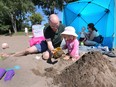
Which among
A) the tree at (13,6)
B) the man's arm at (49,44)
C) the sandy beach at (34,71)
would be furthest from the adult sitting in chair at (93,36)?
the tree at (13,6)

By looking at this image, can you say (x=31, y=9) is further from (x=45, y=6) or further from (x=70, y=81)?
(x=70, y=81)

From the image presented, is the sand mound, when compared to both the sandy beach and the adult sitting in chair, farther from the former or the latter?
the adult sitting in chair

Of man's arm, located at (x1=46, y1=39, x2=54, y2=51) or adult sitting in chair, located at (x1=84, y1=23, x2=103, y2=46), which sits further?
adult sitting in chair, located at (x1=84, y1=23, x2=103, y2=46)

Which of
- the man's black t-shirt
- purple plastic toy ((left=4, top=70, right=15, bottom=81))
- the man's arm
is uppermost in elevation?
the man's black t-shirt

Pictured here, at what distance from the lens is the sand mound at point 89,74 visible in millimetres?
3113

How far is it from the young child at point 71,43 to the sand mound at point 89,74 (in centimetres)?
65

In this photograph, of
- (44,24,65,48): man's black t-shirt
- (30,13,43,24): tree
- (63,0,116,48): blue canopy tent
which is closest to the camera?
(44,24,65,48): man's black t-shirt

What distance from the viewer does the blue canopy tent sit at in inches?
268

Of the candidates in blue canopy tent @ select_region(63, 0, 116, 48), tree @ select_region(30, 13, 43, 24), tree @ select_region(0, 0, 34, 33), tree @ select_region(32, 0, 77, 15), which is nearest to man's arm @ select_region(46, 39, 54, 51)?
blue canopy tent @ select_region(63, 0, 116, 48)

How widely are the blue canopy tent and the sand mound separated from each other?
125 inches

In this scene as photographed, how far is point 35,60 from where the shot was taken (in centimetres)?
411

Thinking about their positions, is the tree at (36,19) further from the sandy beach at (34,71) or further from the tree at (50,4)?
the sandy beach at (34,71)

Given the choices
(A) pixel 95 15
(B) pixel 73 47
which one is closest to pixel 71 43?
(B) pixel 73 47

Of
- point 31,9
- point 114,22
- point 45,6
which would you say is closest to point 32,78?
point 114,22
